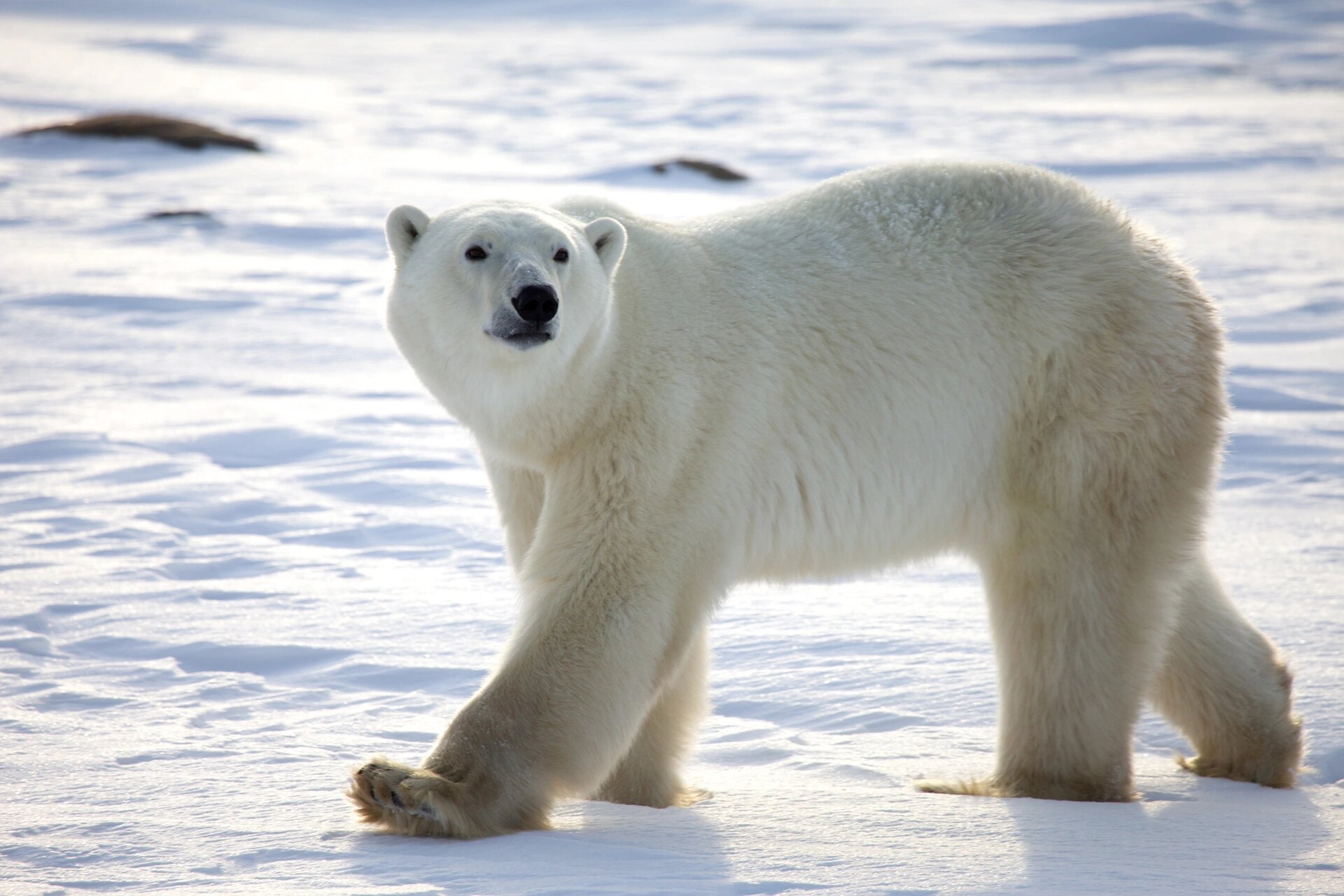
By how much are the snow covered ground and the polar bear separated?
0.23 meters

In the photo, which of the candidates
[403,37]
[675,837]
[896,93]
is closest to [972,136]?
[896,93]

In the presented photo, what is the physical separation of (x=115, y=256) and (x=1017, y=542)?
7.56m

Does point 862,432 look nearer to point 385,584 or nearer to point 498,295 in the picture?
point 498,295

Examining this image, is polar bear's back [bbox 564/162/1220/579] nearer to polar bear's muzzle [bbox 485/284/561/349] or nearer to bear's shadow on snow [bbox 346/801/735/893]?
polar bear's muzzle [bbox 485/284/561/349]

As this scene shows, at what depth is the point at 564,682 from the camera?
2795mm

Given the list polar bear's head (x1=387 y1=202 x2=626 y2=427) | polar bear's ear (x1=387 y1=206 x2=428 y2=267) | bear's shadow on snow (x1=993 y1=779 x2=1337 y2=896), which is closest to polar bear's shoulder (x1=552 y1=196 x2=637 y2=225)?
polar bear's head (x1=387 y1=202 x2=626 y2=427)

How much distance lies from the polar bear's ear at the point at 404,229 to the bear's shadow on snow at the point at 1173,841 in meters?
1.72

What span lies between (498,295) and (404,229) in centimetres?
43

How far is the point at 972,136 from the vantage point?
1581cm

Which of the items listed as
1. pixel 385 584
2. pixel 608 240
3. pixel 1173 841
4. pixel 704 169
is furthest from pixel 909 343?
pixel 704 169

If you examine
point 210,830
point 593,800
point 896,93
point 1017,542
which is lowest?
point 593,800

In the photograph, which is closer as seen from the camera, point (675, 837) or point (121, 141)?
point (675, 837)

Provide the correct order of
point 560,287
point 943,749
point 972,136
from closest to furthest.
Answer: point 560,287 < point 943,749 < point 972,136

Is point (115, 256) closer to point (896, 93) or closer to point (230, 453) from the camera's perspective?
point (230, 453)
